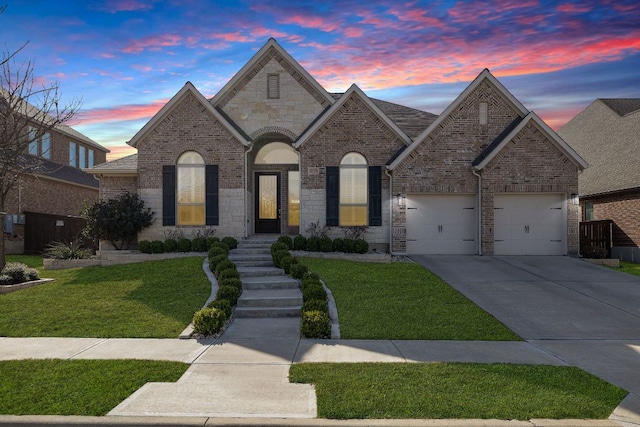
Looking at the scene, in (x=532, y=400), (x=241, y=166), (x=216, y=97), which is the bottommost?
(x=532, y=400)

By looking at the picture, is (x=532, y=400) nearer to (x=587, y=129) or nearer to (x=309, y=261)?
(x=309, y=261)

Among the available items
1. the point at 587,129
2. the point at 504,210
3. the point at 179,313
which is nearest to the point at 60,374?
the point at 179,313

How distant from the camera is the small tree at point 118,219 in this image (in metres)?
18.7

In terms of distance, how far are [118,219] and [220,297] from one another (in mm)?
9313

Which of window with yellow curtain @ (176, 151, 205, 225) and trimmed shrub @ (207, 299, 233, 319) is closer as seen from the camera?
trimmed shrub @ (207, 299, 233, 319)

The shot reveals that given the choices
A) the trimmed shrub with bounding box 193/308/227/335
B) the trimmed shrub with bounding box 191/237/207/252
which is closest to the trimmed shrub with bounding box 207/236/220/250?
the trimmed shrub with bounding box 191/237/207/252

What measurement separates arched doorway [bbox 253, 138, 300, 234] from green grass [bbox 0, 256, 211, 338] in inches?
203

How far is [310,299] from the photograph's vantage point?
1061 cm

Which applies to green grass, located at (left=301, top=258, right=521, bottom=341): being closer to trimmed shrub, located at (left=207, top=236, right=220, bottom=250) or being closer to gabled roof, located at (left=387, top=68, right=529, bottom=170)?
trimmed shrub, located at (left=207, top=236, right=220, bottom=250)

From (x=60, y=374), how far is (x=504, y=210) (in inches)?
639

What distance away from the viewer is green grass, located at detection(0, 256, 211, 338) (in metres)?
9.70

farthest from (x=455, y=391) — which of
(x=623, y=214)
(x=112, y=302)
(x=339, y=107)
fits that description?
A: (x=623, y=214)

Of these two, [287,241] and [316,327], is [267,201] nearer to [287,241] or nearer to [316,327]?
[287,241]

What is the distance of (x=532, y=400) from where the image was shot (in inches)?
230
